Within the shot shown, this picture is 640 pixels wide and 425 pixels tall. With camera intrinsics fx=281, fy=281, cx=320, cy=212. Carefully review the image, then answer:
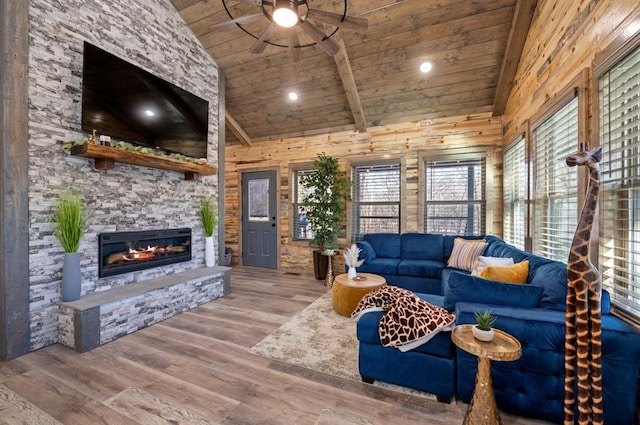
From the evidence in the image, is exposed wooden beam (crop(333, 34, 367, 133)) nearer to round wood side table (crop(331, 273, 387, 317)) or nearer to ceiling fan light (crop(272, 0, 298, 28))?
ceiling fan light (crop(272, 0, 298, 28))

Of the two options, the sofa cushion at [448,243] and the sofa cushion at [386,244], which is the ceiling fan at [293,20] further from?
the sofa cushion at [448,243]

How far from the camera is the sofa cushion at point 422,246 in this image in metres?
4.46

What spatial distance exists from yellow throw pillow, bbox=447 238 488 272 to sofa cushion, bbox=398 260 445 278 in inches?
7.9

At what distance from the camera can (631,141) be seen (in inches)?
67.2

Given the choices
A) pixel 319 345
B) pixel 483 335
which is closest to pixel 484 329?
pixel 483 335

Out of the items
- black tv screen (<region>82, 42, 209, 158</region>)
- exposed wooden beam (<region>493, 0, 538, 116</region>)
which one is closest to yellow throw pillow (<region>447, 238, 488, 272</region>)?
exposed wooden beam (<region>493, 0, 538, 116</region>)

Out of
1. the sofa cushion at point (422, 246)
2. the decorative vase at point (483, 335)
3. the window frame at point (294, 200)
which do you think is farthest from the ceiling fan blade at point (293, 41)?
the sofa cushion at point (422, 246)

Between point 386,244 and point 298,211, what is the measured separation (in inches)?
82.4

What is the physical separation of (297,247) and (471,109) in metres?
4.06

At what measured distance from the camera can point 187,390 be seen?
6.51 feet

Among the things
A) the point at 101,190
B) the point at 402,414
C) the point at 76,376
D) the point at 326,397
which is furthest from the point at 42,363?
the point at 402,414

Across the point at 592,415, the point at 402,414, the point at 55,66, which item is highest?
the point at 55,66

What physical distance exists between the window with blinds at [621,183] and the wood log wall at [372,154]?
2.79 metres

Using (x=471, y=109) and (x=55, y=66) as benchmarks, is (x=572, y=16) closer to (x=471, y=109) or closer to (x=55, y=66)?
(x=471, y=109)
